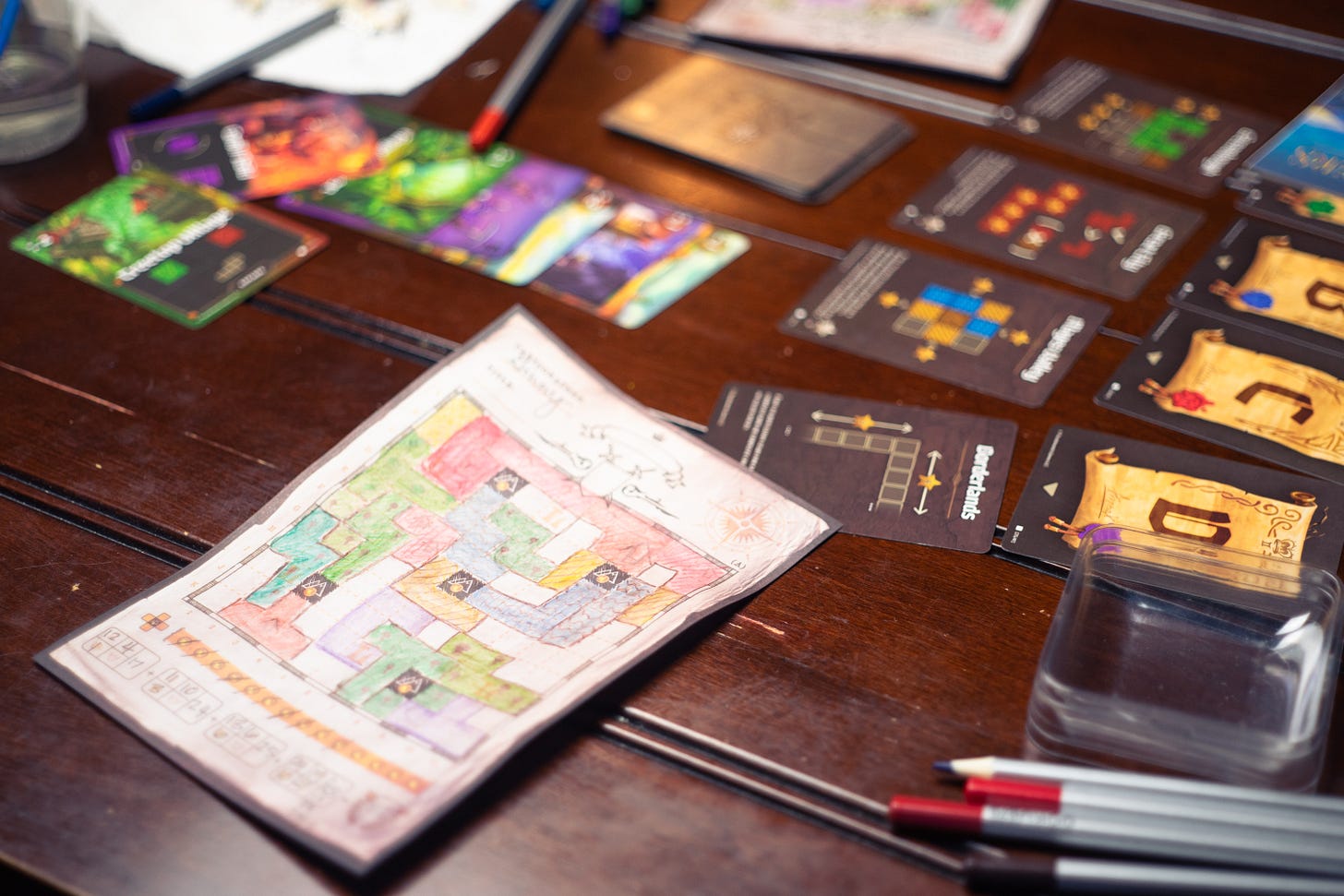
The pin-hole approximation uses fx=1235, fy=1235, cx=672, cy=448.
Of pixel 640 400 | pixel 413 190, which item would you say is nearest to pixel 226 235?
pixel 413 190

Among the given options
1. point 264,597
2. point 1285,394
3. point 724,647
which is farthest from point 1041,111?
point 264,597

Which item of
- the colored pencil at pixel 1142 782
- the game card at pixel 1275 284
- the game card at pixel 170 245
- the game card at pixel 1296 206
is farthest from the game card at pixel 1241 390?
the game card at pixel 170 245

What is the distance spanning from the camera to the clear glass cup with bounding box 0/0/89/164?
108 cm

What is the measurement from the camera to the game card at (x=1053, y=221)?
0.93 meters

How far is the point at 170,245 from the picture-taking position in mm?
1002

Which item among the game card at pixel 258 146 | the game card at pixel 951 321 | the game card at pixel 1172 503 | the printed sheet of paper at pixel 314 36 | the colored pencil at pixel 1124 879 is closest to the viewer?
the colored pencil at pixel 1124 879

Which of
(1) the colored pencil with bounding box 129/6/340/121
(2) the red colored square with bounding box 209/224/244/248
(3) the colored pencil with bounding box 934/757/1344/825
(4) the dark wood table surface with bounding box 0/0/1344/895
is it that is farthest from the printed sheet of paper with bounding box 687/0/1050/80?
(3) the colored pencil with bounding box 934/757/1344/825

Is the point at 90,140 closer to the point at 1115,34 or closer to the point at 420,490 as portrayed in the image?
the point at 420,490

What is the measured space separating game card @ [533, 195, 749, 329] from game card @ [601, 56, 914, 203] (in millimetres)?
83

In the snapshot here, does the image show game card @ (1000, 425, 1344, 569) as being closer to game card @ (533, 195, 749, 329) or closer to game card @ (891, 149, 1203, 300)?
game card @ (891, 149, 1203, 300)

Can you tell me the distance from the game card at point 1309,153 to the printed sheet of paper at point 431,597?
0.54 metres

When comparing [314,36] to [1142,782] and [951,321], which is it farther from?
[1142,782]

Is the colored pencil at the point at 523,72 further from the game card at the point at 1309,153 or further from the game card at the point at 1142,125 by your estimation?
the game card at the point at 1309,153

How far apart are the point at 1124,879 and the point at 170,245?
838 millimetres
